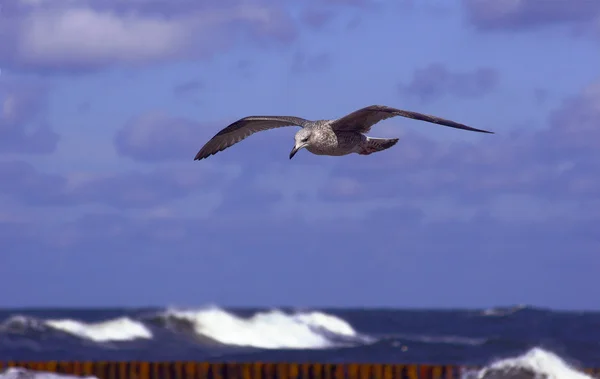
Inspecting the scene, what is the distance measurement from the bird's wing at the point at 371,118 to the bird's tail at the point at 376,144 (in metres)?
0.11

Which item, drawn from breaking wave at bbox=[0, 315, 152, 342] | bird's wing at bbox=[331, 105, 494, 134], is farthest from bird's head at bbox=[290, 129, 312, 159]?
breaking wave at bbox=[0, 315, 152, 342]

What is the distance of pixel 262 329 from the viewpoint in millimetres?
32875

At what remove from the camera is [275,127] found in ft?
33.0

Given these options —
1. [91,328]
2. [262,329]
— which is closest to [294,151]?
[91,328]

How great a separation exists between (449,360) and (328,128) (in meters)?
14.9

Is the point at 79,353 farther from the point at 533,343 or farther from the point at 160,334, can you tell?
the point at 533,343

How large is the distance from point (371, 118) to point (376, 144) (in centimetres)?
45

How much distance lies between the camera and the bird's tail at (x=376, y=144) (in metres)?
8.89

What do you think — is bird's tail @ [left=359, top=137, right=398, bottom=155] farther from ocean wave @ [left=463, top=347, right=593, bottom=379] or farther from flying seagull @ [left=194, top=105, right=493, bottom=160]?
ocean wave @ [left=463, top=347, right=593, bottom=379]

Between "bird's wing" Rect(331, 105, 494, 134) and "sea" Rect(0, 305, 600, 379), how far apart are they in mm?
7304

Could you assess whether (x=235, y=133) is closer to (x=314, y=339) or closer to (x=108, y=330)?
(x=108, y=330)

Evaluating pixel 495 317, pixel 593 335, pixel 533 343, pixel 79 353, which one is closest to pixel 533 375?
pixel 533 343

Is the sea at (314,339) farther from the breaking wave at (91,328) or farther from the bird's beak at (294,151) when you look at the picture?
the bird's beak at (294,151)

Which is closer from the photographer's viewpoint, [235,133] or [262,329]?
[235,133]
